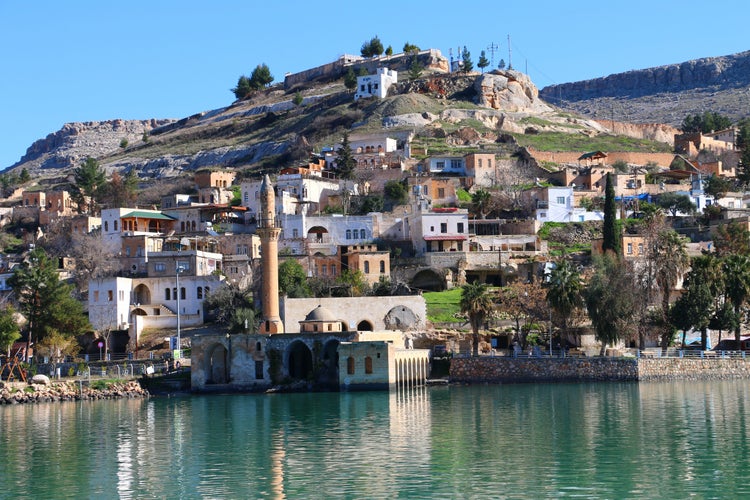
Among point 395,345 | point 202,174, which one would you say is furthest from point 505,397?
point 202,174

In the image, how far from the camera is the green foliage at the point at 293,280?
233ft

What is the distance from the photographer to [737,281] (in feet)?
205

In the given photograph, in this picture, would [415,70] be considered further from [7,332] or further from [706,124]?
[7,332]

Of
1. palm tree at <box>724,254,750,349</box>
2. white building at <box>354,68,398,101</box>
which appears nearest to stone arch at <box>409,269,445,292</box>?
palm tree at <box>724,254,750,349</box>

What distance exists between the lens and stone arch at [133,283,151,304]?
245 feet

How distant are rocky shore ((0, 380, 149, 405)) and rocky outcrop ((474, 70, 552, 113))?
6734cm

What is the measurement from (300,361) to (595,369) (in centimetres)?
1602

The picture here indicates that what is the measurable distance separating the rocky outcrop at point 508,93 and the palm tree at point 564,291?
60.0 m

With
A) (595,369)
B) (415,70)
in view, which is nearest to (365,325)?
(595,369)

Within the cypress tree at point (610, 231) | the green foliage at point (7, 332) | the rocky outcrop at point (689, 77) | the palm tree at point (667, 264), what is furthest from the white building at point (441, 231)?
the rocky outcrop at point (689, 77)

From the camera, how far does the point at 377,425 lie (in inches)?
1699

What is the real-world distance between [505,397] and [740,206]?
46.4 metres

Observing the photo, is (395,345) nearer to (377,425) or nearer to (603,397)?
(603,397)

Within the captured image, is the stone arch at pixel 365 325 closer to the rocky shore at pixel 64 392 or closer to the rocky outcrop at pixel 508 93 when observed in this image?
the rocky shore at pixel 64 392
